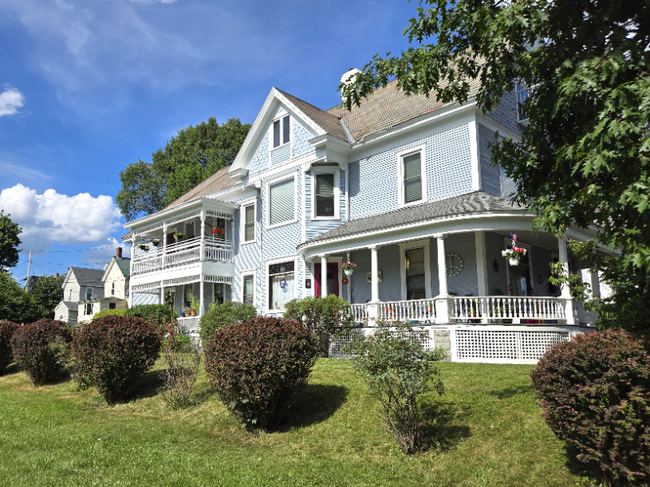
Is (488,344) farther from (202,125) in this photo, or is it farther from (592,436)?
(202,125)

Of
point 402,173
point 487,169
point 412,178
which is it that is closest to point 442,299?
point 487,169

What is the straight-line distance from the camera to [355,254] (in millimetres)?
17578

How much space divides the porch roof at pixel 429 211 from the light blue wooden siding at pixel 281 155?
3935mm

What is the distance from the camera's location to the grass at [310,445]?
5.99 meters

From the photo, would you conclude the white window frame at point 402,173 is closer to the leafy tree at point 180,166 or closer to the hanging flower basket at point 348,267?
the hanging flower basket at point 348,267

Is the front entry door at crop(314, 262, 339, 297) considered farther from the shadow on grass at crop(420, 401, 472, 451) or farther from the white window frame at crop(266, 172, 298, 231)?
the shadow on grass at crop(420, 401, 472, 451)

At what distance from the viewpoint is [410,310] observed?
44.7ft

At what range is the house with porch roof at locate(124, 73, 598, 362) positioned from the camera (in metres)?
12.5

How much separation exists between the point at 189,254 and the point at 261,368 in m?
15.4

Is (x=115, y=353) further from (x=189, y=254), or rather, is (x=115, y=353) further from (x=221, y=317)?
(x=189, y=254)

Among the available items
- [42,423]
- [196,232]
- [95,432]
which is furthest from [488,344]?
[196,232]

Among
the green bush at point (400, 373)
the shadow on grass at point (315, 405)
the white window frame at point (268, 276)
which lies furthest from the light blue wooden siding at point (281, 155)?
the green bush at point (400, 373)

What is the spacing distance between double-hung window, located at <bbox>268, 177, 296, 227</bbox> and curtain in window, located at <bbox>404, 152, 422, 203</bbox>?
4.53m

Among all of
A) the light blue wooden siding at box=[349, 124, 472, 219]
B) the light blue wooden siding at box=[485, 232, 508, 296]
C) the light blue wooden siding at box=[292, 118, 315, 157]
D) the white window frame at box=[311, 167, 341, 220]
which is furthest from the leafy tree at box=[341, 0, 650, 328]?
the light blue wooden siding at box=[292, 118, 315, 157]
